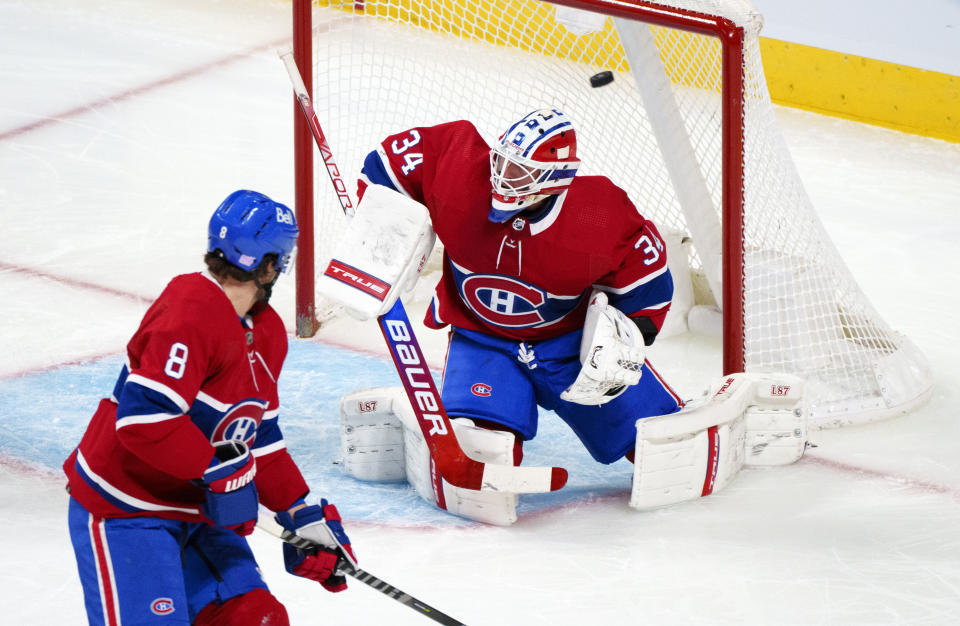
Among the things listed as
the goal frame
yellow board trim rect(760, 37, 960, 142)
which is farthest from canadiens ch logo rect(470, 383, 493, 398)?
yellow board trim rect(760, 37, 960, 142)

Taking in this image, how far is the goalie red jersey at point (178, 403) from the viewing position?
6.20 feet

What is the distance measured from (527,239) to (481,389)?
388mm

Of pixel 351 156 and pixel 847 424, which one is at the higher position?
pixel 351 156

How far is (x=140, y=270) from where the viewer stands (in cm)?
450

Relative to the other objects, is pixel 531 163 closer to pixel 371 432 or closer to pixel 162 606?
pixel 371 432

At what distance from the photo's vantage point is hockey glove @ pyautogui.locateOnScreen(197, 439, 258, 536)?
1981mm

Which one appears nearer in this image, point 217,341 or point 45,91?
point 217,341

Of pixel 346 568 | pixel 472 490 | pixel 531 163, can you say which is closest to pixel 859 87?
pixel 531 163

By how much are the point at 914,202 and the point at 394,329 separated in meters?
3.29

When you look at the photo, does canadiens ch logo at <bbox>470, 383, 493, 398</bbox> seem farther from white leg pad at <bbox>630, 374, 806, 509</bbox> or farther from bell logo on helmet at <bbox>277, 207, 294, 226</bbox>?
bell logo on helmet at <bbox>277, 207, 294, 226</bbox>

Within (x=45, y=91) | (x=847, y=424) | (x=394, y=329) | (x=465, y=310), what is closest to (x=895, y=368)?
(x=847, y=424)

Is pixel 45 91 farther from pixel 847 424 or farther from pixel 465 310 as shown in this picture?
pixel 847 424

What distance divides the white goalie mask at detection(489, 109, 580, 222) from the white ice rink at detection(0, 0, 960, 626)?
757mm

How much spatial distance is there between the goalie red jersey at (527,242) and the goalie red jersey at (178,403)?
0.99m
